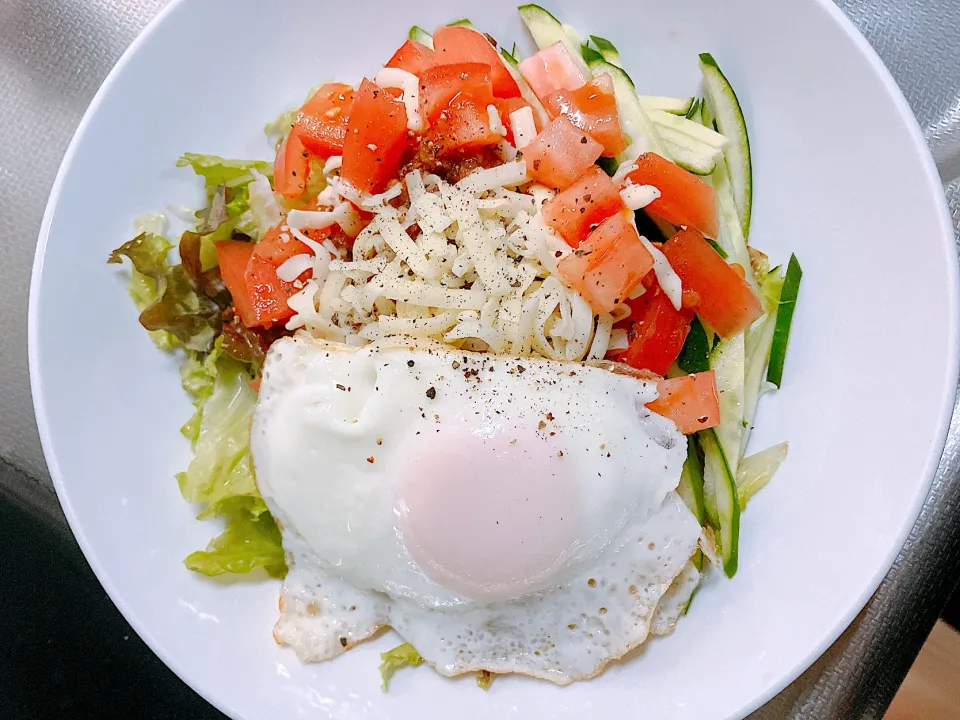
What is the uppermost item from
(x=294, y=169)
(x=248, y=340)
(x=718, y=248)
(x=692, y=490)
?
(x=718, y=248)

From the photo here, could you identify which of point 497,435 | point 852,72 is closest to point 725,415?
point 497,435

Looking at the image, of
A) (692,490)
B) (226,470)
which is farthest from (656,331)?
(226,470)

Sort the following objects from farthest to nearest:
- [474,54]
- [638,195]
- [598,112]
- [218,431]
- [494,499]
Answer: [218,431]
[474,54]
[598,112]
[638,195]
[494,499]

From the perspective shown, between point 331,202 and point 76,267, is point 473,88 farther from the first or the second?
point 76,267

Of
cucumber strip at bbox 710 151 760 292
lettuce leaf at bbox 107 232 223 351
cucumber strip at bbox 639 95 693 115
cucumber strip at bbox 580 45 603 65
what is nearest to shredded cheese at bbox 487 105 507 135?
cucumber strip at bbox 580 45 603 65

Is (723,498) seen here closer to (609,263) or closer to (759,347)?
(759,347)

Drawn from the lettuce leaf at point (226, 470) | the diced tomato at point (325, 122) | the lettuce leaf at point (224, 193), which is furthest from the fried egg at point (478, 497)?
the diced tomato at point (325, 122)
